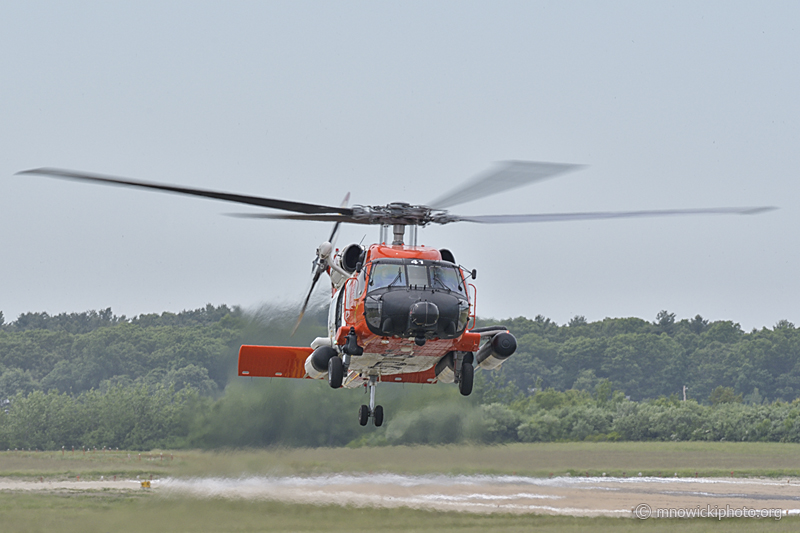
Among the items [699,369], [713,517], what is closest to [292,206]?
[713,517]

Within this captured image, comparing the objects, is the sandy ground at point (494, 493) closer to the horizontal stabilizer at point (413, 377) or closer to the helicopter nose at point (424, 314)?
the horizontal stabilizer at point (413, 377)

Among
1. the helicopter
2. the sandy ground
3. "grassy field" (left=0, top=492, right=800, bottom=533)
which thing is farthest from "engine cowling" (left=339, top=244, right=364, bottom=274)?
the sandy ground

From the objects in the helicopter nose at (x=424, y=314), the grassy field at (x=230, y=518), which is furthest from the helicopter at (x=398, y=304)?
the grassy field at (x=230, y=518)

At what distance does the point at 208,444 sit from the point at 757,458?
70.0 feet

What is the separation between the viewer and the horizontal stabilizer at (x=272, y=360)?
56.3ft

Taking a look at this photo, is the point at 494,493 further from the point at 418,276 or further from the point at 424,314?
the point at 424,314

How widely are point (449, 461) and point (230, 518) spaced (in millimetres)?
6659

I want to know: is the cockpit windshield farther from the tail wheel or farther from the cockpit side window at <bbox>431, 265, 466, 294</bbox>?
the tail wheel

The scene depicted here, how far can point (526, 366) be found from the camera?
60750 mm

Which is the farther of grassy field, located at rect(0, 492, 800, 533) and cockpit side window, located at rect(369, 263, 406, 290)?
grassy field, located at rect(0, 492, 800, 533)

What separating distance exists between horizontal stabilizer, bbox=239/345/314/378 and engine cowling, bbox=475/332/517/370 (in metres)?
3.54

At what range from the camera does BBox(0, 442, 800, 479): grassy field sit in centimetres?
2414

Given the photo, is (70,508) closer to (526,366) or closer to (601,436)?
(601,436)

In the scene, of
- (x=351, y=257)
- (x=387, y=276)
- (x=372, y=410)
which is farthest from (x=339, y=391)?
(x=387, y=276)
